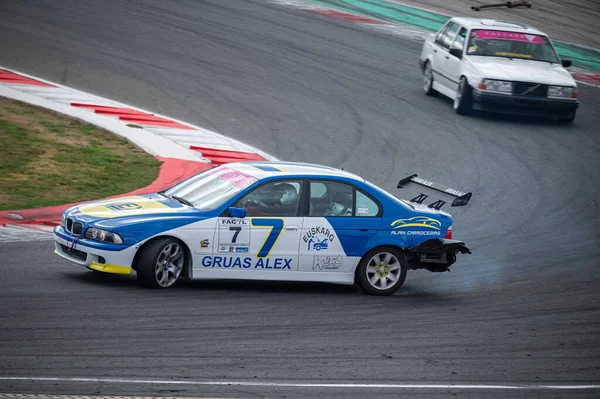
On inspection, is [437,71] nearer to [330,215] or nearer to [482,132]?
[482,132]

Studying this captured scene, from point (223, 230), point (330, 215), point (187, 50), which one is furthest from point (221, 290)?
point (187, 50)

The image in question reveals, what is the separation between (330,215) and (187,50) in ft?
44.8

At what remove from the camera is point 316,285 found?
11133mm

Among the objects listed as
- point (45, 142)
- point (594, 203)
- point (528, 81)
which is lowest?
point (45, 142)

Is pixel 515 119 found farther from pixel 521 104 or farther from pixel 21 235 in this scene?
pixel 21 235

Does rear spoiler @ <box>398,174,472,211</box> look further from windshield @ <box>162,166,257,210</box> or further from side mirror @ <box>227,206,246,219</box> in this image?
side mirror @ <box>227,206,246,219</box>

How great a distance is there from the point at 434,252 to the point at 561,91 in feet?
33.1

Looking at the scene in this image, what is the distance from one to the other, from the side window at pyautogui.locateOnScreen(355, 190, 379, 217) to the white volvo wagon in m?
9.68

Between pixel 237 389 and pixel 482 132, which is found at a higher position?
pixel 482 132

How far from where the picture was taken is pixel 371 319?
952cm

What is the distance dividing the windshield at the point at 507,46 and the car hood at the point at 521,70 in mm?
185

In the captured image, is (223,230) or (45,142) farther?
(45,142)

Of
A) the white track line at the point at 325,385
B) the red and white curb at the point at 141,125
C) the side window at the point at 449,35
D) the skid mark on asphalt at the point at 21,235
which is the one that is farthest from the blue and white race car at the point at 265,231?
the side window at the point at 449,35

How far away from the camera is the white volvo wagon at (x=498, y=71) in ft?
64.6
